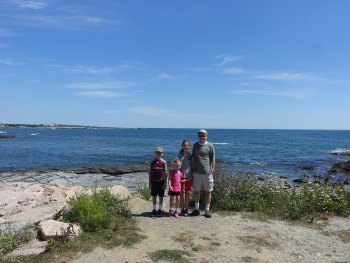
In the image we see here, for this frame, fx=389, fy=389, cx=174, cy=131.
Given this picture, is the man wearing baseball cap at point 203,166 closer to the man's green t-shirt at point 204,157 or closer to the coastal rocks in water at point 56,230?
the man's green t-shirt at point 204,157

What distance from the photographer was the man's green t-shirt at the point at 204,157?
33.0 ft

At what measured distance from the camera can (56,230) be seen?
25.5ft

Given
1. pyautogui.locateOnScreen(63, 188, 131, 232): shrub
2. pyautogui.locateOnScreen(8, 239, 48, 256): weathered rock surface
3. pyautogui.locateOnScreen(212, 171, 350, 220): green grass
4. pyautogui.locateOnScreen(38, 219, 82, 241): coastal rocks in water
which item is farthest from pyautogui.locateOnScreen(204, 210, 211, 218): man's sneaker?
pyautogui.locateOnScreen(8, 239, 48, 256): weathered rock surface

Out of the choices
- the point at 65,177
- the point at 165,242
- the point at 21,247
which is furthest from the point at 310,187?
the point at 65,177

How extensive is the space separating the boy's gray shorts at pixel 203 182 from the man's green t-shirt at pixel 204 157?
12cm

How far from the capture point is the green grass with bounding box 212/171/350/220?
1051 centimetres

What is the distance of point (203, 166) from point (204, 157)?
235mm

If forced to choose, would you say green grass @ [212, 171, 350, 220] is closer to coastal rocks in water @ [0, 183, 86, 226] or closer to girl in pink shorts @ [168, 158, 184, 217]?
girl in pink shorts @ [168, 158, 184, 217]

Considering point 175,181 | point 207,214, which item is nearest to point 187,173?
point 175,181

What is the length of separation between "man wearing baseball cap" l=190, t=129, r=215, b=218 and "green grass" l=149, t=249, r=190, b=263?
2.74 m

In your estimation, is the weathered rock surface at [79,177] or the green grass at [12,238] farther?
the weathered rock surface at [79,177]

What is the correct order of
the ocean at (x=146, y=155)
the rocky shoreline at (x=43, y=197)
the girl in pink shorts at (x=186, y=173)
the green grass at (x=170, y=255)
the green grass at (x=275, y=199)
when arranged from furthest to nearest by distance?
the ocean at (x=146, y=155), the green grass at (x=275, y=199), the girl in pink shorts at (x=186, y=173), the rocky shoreline at (x=43, y=197), the green grass at (x=170, y=255)

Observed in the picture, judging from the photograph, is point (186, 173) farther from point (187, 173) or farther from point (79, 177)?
point (79, 177)

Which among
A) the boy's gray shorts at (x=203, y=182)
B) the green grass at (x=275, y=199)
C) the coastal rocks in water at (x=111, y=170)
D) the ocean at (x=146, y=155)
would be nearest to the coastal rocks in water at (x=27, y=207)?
the boy's gray shorts at (x=203, y=182)
